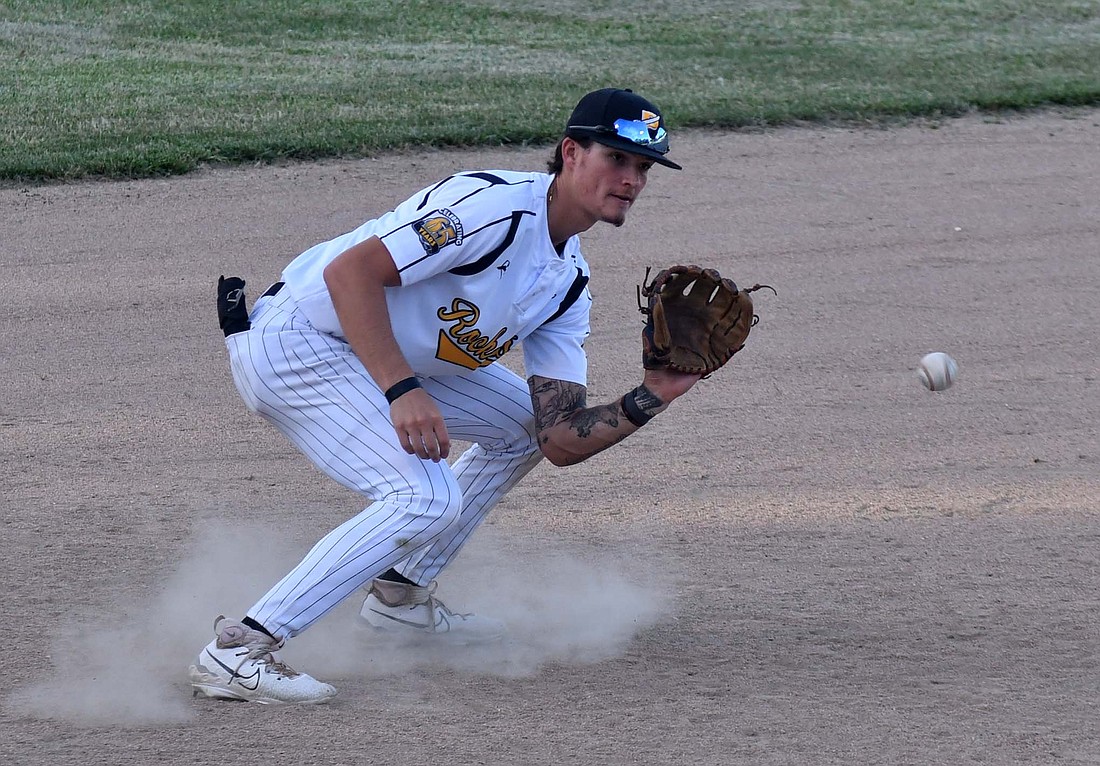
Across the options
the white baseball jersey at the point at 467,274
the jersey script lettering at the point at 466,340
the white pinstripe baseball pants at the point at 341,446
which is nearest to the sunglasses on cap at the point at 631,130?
the white baseball jersey at the point at 467,274

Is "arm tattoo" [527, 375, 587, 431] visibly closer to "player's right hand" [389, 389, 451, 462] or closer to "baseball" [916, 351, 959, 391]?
"player's right hand" [389, 389, 451, 462]

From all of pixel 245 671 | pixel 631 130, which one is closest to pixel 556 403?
pixel 631 130

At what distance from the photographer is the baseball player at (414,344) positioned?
3.23 metres

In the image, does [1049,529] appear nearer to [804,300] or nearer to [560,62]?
[804,300]

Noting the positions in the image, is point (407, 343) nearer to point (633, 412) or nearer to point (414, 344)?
point (414, 344)

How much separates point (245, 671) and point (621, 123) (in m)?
1.61

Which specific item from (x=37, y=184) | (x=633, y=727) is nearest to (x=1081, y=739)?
(x=633, y=727)

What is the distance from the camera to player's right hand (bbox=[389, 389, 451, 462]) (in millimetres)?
3215

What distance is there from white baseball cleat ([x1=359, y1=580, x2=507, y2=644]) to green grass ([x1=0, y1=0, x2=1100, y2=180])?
4.44m

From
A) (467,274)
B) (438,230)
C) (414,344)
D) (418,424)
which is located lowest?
(418,424)

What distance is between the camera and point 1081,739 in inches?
133

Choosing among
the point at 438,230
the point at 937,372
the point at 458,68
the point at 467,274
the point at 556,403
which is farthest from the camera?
the point at 458,68

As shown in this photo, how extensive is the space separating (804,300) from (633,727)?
3534 mm

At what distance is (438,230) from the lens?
10.5ft
